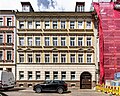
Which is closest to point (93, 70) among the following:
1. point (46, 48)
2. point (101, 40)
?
point (101, 40)

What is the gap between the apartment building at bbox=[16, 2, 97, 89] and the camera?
158 feet

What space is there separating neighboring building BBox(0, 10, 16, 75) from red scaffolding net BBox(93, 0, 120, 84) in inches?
542

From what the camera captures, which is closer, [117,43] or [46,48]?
[117,43]

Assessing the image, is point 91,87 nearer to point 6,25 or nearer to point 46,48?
point 46,48

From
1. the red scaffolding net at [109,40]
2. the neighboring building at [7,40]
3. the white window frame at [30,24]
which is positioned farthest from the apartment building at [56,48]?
the red scaffolding net at [109,40]

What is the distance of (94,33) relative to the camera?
48.5 metres

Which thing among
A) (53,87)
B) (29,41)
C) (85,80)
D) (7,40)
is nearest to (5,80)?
(53,87)

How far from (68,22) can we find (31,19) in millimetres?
6035

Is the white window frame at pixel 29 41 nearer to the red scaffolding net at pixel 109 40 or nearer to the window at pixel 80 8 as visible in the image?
the window at pixel 80 8

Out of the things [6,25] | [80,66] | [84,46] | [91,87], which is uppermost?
[6,25]

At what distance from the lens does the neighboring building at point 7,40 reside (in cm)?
4828

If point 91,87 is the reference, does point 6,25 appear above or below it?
above

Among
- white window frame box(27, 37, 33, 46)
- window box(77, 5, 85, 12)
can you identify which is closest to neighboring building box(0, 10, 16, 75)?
white window frame box(27, 37, 33, 46)

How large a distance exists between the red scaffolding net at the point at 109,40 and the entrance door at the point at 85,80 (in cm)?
373
